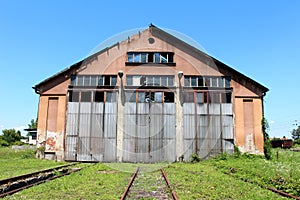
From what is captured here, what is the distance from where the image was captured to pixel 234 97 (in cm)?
1988

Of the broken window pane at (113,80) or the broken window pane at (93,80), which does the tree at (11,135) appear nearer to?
the broken window pane at (93,80)

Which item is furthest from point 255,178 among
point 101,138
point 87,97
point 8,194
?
point 87,97

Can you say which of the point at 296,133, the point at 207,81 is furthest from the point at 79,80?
the point at 296,133

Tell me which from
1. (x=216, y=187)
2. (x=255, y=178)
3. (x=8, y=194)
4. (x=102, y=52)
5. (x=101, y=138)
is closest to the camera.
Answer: (x=8, y=194)

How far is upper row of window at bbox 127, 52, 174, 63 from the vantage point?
20.3m

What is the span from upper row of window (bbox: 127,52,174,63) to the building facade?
8 centimetres

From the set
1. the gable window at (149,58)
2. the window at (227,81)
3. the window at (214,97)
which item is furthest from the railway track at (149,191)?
the window at (227,81)

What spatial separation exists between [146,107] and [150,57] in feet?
13.0

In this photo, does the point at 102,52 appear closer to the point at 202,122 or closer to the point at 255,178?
the point at 202,122

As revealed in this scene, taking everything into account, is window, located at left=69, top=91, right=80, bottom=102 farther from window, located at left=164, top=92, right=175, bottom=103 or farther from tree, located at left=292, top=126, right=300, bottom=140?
tree, located at left=292, top=126, right=300, bottom=140

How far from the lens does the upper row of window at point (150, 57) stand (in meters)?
20.3

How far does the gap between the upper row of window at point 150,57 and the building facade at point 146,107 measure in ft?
0.25

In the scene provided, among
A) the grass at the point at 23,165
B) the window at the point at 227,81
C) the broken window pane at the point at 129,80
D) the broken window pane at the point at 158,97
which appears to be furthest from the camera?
the window at the point at 227,81

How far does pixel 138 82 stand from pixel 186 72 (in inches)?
148
